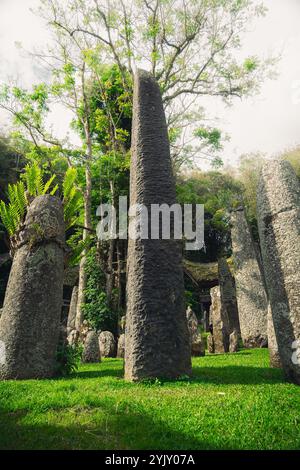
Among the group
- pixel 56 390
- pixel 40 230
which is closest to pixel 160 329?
pixel 56 390

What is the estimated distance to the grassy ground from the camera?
119 inches

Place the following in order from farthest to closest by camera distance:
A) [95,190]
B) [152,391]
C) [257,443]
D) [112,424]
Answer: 1. [95,190]
2. [152,391]
3. [112,424]
4. [257,443]

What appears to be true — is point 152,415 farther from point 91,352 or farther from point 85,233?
point 85,233

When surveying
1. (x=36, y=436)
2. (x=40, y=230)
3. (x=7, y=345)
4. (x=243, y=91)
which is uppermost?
(x=243, y=91)

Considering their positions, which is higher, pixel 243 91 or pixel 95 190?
pixel 243 91

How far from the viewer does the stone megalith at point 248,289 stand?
1409cm

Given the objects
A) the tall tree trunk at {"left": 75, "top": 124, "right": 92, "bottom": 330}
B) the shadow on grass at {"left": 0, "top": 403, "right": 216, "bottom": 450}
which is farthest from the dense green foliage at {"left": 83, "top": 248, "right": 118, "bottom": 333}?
the shadow on grass at {"left": 0, "top": 403, "right": 216, "bottom": 450}

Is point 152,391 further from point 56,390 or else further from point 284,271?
point 284,271

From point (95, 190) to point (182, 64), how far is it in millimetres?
8916

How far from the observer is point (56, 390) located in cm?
486

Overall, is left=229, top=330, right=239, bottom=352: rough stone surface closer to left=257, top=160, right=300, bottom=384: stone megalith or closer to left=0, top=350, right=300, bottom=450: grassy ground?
left=0, top=350, right=300, bottom=450: grassy ground

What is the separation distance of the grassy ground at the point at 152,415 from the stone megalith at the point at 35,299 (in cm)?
83

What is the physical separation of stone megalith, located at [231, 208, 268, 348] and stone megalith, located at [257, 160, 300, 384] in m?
9.40

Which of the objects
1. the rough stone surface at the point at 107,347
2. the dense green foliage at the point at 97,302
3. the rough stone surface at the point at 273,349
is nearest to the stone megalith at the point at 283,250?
the rough stone surface at the point at 273,349
